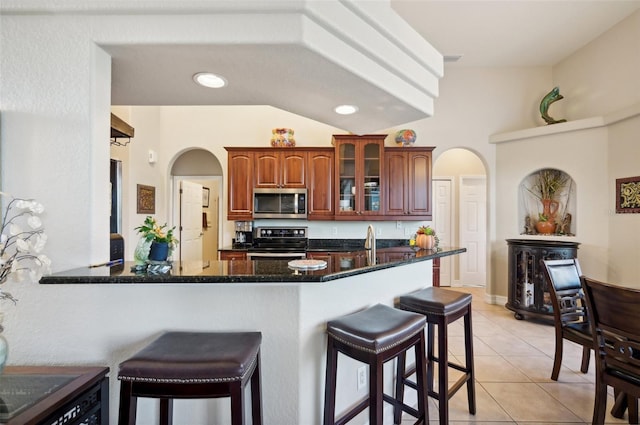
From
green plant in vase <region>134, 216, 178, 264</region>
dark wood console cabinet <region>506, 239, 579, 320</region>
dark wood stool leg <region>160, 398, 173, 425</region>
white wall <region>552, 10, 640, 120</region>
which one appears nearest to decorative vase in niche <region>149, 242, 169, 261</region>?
green plant in vase <region>134, 216, 178, 264</region>

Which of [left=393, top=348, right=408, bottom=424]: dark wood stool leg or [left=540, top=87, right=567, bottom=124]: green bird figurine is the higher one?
[left=540, top=87, right=567, bottom=124]: green bird figurine

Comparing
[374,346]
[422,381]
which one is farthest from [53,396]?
[422,381]

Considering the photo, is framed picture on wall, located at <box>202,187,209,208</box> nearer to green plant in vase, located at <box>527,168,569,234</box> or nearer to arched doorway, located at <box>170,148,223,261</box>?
arched doorway, located at <box>170,148,223,261</box>

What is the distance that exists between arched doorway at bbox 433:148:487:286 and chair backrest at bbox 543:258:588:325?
9.55ft

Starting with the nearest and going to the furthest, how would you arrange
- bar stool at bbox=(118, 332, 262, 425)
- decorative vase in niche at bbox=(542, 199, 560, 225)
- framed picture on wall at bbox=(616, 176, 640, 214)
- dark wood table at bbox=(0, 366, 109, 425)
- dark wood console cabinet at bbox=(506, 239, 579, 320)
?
dark wood table at bbox=(0, 366, 109, 425) → bar stool at bbox=(118, 332, 262, 425) → framed picture on wall at bbox=(616, 176, 640, 214) → dark wood console cabinet at bbox=(506, 239, 579, 320) → decorative vase in niche at bbox=(542, 199, 560, 225)

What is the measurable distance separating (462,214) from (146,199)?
17.5 ft

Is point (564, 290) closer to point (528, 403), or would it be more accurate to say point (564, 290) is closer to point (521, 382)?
point (521, 382)

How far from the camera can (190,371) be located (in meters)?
1.04

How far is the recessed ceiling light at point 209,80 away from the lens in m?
1.61

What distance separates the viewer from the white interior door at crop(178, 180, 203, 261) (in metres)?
4.79

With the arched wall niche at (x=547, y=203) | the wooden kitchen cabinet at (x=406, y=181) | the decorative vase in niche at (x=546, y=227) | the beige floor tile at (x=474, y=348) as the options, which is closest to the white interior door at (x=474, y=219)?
the arched wall niche at (x=547, y=203)

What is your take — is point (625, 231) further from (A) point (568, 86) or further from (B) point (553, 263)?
(A) point (568, 86)

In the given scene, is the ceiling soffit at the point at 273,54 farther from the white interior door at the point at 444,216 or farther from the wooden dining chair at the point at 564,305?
the white interior door at the point at 444,216

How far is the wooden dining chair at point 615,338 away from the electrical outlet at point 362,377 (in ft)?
4.49
